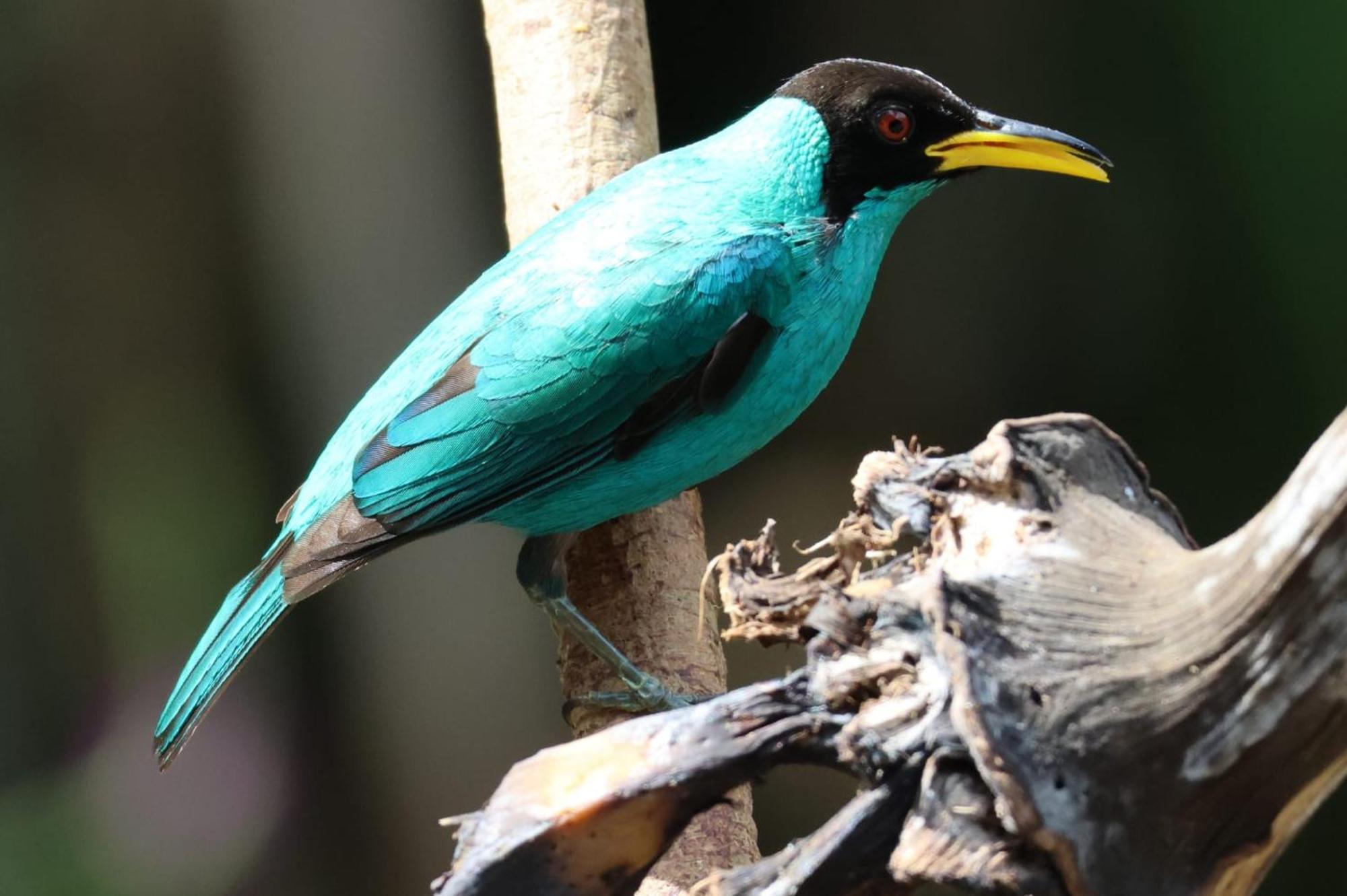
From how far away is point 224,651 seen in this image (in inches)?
80.6

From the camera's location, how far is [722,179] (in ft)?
6.88

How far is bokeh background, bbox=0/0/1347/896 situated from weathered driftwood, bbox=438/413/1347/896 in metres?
2.04

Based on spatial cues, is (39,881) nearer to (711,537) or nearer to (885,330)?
(711,537)

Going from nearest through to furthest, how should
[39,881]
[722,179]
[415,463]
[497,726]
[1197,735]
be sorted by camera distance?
[1197,735]
[415,463]
[722,179]
[39,881]
[497,726]

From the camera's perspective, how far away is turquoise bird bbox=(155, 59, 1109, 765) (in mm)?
1950

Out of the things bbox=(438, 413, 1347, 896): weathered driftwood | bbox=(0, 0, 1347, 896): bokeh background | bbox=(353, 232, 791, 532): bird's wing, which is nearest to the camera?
bbox=(438, 413, 1347, 896): weathered driftwood

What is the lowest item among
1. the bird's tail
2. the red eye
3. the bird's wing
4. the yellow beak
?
the bird's tail

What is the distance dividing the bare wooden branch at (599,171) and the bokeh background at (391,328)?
36.3 inches

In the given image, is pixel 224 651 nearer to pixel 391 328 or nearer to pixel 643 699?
A: pixel 643 699

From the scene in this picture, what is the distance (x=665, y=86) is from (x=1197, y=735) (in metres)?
2.59

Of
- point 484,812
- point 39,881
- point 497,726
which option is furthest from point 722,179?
point 39,881

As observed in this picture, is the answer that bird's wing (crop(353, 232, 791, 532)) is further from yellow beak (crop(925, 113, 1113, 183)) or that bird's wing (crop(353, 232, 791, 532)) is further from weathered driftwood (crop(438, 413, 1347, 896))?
weathered driftwood (crop(438, 413, 1347, 896))

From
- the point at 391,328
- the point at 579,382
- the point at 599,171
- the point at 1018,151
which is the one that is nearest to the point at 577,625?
the point at 579,382

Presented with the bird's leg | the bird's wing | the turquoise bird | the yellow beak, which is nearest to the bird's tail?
the turquoise bird
